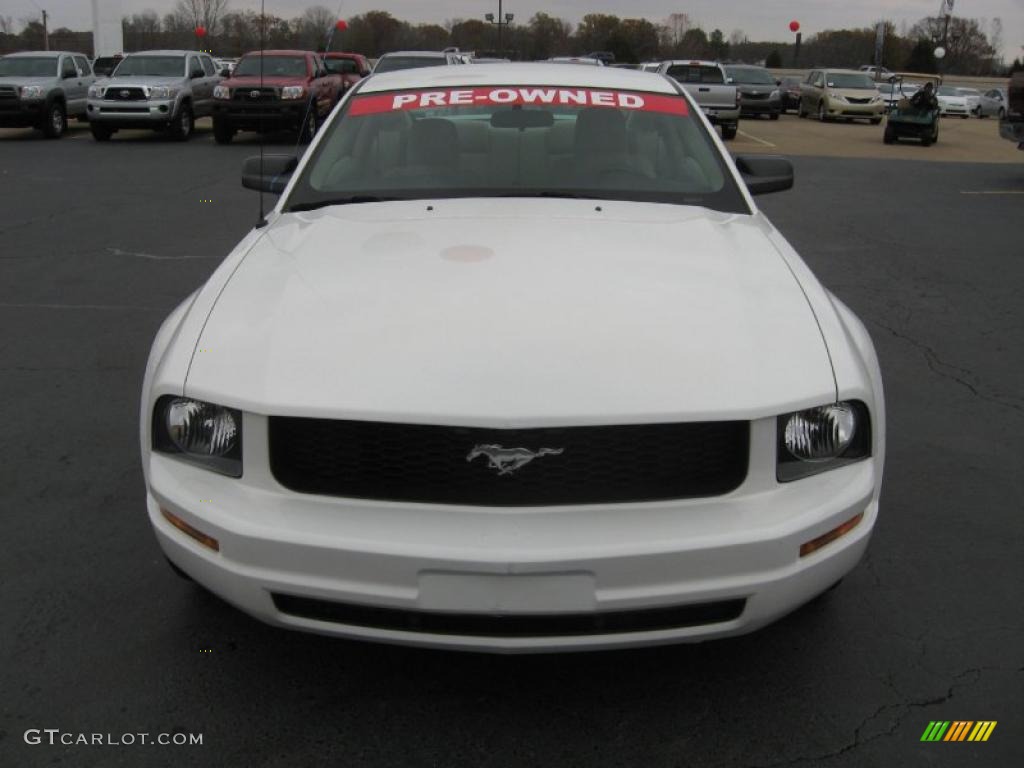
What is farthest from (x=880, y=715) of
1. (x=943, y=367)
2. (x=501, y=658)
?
(x=943, y=367)

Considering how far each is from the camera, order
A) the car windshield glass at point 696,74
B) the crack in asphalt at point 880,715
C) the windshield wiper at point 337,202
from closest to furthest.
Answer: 1. the crack in asphalt at point 880,715
2. the windshield wiper at point 337,202
3. the car windshield glass at point 696,74

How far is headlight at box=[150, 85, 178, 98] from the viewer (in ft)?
65.0

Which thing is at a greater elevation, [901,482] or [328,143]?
[328,143]

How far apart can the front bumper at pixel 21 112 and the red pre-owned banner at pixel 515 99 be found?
18.1 m

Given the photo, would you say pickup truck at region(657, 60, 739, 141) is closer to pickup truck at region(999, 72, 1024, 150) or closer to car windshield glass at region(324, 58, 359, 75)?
car windshield glass at region(324, 58, 359, 75)

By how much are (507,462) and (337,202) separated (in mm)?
1850

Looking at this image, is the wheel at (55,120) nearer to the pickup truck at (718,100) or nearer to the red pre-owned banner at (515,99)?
the pickup truck at (718,100)

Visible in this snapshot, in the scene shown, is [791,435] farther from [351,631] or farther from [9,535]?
[9,535]

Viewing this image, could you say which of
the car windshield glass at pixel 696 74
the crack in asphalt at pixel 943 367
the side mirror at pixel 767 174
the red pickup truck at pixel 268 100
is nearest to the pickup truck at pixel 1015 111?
the crack in asphalt at pixel 943 367

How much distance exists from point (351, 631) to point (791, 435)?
115 centimetres

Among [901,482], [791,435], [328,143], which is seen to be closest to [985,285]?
[901,482]

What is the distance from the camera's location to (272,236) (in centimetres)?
354

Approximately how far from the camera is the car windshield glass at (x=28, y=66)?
67.5ft

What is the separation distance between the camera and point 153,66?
2112cm
